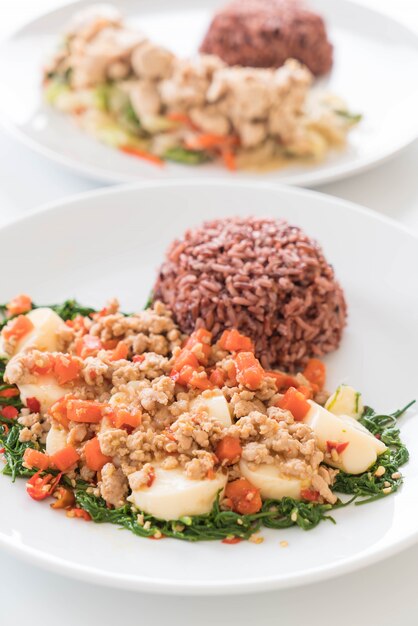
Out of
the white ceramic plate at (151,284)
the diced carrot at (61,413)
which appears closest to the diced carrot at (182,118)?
the white ceramic plate at (151,284)

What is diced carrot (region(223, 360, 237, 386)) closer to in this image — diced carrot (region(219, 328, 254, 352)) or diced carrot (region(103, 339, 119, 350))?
diced carrot (region(219, 328, 254, 352))

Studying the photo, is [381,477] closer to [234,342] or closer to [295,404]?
[295,404]

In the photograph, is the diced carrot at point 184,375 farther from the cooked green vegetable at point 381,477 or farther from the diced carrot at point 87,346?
the cooked green vegetable at point 381,477

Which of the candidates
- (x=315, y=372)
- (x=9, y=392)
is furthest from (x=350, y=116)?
(x=9, y=392)

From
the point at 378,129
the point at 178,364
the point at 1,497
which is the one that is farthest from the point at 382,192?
the point at 1,497

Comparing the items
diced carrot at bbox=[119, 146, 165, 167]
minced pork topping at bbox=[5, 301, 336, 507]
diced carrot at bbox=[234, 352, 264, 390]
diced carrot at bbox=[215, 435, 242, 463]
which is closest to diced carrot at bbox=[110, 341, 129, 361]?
minced pork topping at bbox=[5, 301, 336, 507]

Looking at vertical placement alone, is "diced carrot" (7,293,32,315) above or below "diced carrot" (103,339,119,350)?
below
